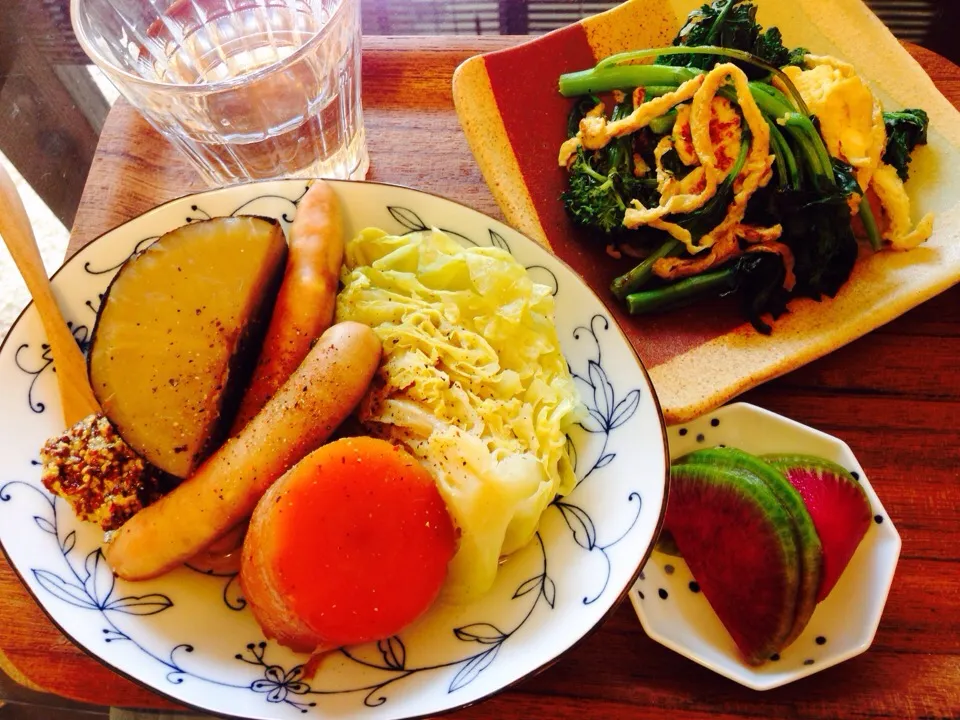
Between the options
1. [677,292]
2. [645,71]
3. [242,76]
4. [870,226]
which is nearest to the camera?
[242,76]

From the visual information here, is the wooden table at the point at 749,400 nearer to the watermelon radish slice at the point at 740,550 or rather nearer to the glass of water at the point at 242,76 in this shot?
the watermelon radish slice at the point at 740,550

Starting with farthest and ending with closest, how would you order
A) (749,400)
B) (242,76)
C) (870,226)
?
(870,226) < (749,400) < (242,76)

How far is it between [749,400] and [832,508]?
40cm

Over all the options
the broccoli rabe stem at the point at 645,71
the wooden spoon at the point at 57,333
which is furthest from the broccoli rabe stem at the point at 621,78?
Answer: the wooden spoon at the point at 57,333

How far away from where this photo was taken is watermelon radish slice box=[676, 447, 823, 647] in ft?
4.43

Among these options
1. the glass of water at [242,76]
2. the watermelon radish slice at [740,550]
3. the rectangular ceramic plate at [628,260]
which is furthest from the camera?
the rectangular ceramic plate at [628,260]

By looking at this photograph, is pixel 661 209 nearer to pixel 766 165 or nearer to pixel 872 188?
pixel 766 165

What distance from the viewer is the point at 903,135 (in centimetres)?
209

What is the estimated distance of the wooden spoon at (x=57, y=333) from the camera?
1400 mm

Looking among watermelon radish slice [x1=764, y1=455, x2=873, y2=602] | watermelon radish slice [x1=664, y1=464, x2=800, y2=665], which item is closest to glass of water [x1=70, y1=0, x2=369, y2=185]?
watermelon radish slice [x1=664, y1=464, x2=800, y2=665]

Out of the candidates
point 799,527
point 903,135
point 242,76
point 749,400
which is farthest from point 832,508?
point 242,76

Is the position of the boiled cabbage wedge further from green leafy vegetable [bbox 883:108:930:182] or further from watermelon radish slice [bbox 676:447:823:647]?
green leafy vegetable [bbox 883:108:930:182]

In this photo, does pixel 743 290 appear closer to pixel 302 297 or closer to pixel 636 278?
pixel 636 278

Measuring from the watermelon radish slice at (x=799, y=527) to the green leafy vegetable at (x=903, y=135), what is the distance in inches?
46.3
